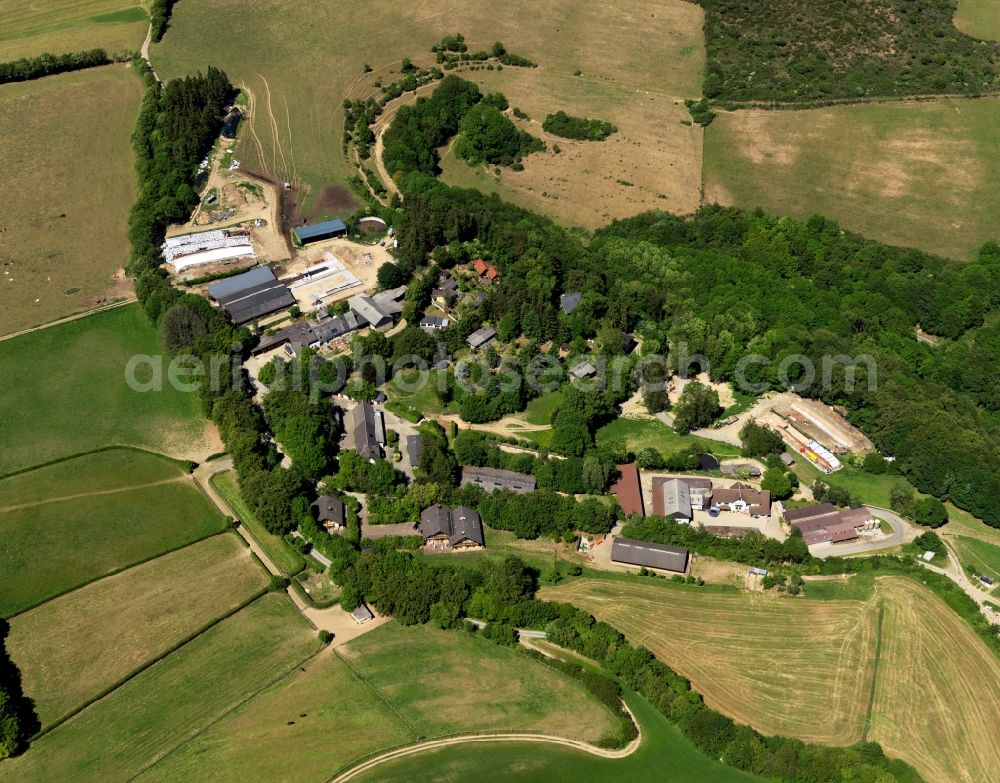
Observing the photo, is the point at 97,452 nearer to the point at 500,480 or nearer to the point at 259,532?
the point at 259,532

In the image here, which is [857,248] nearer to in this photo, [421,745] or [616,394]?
[616,394]

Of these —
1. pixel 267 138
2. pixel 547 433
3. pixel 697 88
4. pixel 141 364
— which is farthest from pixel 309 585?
pixel 697 88

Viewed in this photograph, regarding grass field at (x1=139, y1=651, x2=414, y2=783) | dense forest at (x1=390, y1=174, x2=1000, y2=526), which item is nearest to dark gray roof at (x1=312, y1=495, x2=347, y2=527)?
grass field at (x1=139, y1=651, x2=414, y2=783)

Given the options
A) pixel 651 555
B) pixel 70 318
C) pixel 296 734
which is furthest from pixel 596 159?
pixel 296 734

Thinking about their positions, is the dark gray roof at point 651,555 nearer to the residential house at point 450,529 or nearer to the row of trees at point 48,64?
the residential house at point 450,529

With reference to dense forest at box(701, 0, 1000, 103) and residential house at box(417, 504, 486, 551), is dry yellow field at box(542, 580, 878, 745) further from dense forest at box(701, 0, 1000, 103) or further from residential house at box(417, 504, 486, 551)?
dense forest at box(701, 0, 1000, 103)

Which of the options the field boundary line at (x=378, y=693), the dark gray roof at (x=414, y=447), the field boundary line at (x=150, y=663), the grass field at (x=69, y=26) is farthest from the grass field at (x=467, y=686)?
the grass field at (x=69, y=26)
